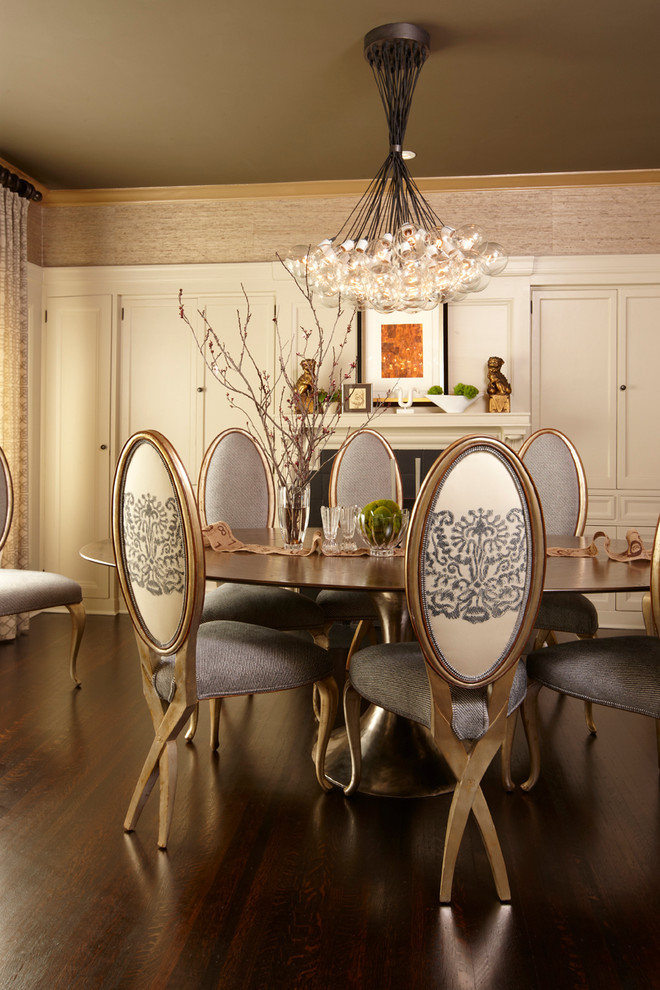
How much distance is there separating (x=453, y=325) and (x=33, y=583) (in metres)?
2.85

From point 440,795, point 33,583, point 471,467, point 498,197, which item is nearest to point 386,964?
point 440,795

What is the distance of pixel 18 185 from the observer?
445cm

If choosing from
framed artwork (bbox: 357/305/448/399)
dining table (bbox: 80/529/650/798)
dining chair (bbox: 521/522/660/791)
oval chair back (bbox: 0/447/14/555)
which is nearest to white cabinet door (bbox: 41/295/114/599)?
oval chair back (bbox: 0/447/14/555)

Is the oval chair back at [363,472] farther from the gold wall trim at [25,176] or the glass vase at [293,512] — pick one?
the gold wall trim at [25,176]

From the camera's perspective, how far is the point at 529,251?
470 centimetres

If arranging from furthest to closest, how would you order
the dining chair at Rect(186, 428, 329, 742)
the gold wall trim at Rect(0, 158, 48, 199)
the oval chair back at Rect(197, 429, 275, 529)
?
the gold wall trim at Rect(0, 158, 48, 199), the oval chair back at Rect(197, 429, 275, 529), the dining chair at Rect(186, 428, 329, 742)

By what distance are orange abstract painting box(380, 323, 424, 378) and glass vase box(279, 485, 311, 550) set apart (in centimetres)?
238

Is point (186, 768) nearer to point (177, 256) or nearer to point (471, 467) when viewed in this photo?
point (471, 467)

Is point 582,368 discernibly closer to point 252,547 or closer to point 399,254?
point 399,254

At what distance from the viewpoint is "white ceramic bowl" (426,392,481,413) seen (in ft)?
15.1

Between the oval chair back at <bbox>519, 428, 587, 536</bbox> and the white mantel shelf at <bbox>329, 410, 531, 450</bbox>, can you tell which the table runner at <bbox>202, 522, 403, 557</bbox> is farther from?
the white mantel shelf at <bbox>329, 410, 531, 450</bbox>

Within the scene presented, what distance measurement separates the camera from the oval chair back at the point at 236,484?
10.8 ft

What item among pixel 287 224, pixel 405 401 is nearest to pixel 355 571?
pixel 405 401

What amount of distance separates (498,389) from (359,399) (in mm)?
821
